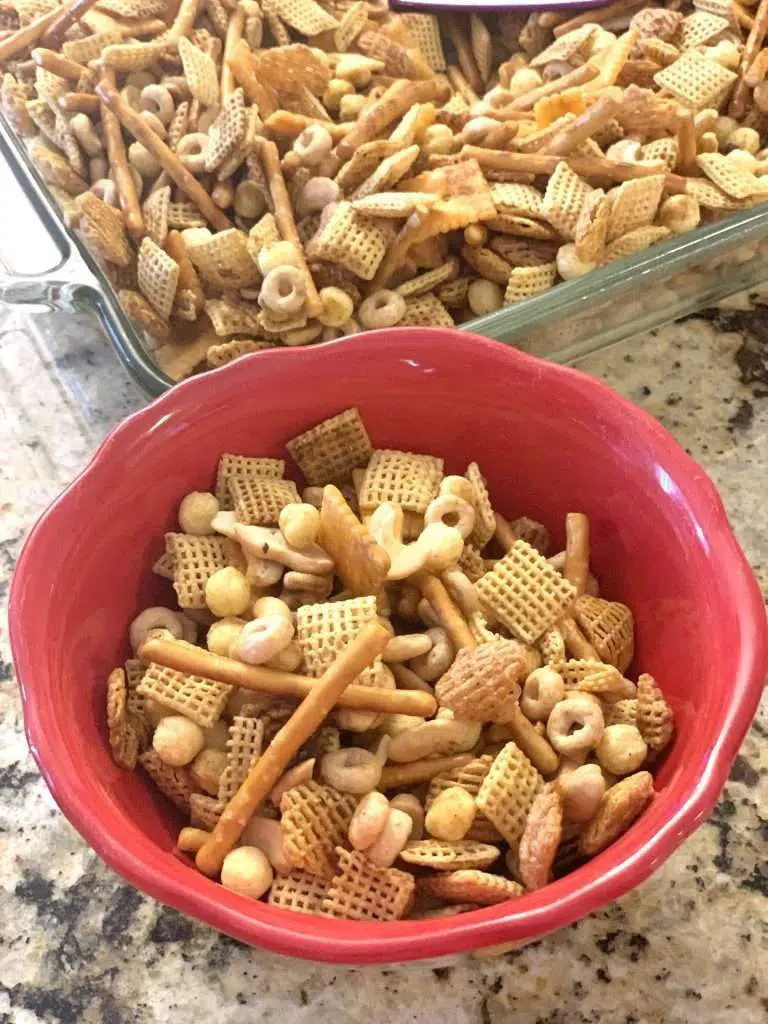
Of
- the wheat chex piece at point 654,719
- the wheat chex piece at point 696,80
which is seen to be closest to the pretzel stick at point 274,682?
the wheat chex piece at point 654,719

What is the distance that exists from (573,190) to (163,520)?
39 centimetres

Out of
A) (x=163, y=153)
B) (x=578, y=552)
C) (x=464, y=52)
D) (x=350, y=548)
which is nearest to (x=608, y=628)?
(x=578, y=552)

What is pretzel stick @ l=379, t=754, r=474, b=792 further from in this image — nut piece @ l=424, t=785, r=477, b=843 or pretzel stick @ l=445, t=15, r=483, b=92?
pretzel stick @ l=445, t=15, r=483, b=92

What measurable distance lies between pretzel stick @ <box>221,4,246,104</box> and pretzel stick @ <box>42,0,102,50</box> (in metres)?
0.12

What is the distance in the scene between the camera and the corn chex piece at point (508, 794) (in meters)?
0.48

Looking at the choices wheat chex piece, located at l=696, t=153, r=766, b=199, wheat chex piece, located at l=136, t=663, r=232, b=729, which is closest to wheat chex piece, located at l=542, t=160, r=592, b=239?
wheat chex piece, located at l=696, t=153, r=766, b=199

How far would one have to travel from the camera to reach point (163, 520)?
1.93 ft

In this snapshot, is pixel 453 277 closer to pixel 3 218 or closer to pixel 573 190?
pixel 573 190

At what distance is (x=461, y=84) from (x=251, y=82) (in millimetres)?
214

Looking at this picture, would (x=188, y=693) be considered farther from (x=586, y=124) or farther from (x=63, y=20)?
(x=63, y=20)

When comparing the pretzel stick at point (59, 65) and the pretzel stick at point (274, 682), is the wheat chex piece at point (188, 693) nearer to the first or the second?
the pretzel stick at point (274, 682)

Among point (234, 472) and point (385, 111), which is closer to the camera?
point (234, 472)

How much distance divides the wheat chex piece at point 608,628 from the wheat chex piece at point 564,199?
295mm

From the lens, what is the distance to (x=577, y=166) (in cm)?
77
